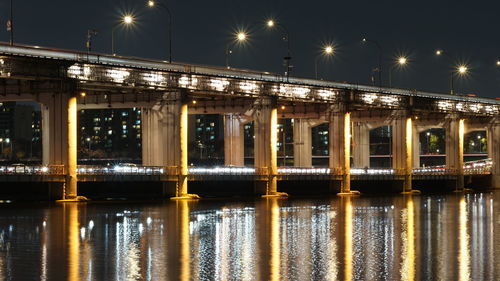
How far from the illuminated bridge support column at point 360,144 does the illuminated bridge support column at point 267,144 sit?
48217mm

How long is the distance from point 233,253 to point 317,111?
6922 centimetres

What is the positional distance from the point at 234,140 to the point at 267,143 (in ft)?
82.1

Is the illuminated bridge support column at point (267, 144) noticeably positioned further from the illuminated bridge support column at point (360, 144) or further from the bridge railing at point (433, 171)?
the illuminated bridge support column at point (360, 144)

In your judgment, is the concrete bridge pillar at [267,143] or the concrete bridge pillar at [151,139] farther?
the concrete bridge pillar at [151,139]

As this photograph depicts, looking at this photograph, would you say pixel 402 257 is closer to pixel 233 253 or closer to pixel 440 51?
pixel 233 253

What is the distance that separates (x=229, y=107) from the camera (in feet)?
308

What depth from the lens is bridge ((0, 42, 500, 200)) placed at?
212 feet

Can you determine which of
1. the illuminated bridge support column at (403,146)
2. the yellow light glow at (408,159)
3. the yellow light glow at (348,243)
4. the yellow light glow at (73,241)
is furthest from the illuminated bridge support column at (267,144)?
the yellow light glow at (73,241)

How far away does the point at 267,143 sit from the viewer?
81062 mm

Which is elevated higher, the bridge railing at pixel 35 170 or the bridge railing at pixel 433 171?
the bridge railing at pixel 35 170

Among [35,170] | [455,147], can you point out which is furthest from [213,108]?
[35,170]

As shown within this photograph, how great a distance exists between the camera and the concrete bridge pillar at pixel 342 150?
87.2 m

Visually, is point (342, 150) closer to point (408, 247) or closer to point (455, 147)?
point (455, 147)

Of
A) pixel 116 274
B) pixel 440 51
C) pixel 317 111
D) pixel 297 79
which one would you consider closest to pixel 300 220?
pixel 116 274
